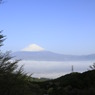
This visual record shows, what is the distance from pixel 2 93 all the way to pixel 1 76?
955 mm

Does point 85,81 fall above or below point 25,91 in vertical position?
above

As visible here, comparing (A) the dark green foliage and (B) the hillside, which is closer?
(A) the dark green foliage

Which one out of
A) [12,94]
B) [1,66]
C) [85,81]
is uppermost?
[85,81]

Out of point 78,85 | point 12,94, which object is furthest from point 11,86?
point 78,85

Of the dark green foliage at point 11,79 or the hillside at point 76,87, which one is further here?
the hillside at point 76,87

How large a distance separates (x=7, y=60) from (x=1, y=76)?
85.9 inches

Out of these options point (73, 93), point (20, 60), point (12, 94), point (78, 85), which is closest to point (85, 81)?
point (78, 85)

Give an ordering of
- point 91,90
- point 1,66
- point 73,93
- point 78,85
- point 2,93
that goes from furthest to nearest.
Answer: point 78,85 < point 73,93 < point 91,90 < point 1,66 < point 2,93

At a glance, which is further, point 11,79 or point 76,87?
point 76,87

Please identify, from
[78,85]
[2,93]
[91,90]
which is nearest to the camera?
[2,93]

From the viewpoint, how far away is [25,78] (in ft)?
63.5

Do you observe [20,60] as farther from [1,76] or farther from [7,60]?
[1,76]

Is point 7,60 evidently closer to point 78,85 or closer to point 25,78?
point 25,78

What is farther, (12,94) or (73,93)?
(73,93)
